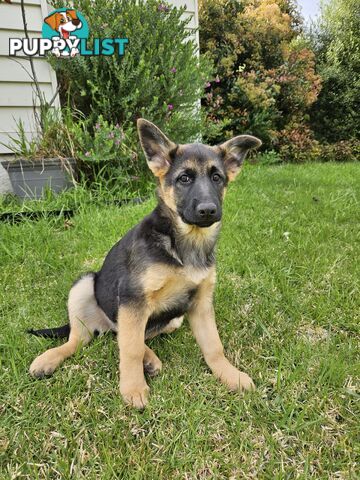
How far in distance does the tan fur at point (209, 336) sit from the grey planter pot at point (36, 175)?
3.39 m

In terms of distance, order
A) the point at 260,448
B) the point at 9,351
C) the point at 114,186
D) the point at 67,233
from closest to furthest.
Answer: the point at 260,448 → the point at 9,351 → the point at 67,233 → the point at 114,186

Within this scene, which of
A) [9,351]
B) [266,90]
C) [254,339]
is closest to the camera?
[9,351]

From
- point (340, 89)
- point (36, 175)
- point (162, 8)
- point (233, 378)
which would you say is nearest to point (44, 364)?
point (233, 378)

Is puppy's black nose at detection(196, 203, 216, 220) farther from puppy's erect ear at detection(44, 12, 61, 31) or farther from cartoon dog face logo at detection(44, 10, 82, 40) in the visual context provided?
puppy's erect ear at detection(44, 12, 61, 31)

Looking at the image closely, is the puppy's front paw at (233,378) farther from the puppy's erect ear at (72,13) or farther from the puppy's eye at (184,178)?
the puppy's erect ear at (72,13)

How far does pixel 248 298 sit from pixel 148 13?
4815 mm

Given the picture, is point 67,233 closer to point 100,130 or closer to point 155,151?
point 100,130

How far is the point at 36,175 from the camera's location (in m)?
5.04

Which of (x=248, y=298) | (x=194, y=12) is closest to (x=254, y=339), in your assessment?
(x=248, y=298)

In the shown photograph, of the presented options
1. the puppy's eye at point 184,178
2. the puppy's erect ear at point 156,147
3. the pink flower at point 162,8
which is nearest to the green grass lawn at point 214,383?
the puppy's eye at point 184,178

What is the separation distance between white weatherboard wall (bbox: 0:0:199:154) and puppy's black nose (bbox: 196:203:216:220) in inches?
176

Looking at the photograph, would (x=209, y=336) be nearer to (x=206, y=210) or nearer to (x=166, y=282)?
(x=166, y=282)

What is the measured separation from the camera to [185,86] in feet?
19.5

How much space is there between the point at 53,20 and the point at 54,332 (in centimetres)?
502
